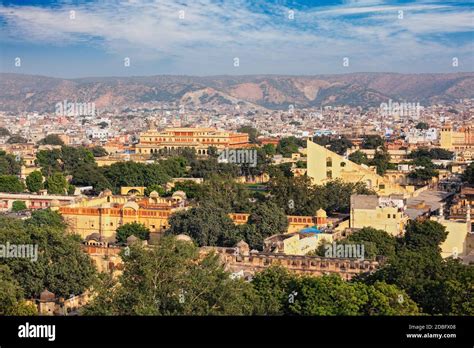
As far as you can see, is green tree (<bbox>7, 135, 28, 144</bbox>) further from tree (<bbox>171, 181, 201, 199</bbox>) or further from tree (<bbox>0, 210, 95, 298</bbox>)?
tree (<bbox>0, 210, 95, 298</bbox>)

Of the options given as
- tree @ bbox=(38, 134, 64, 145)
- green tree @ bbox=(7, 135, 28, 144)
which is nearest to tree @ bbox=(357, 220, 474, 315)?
tree @ bbox=(38, 134, 64, 145)

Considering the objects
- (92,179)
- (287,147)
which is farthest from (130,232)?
(287,147)

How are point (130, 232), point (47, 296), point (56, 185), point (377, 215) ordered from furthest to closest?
point (56, 185), point (130, 232), point (377, 215), point (47, 296)

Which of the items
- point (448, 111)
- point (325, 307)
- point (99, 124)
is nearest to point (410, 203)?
point (325, 307)

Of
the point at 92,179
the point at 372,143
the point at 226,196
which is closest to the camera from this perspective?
the point at 226,196

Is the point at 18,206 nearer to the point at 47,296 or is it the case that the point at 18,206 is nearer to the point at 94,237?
the point at 94,237
